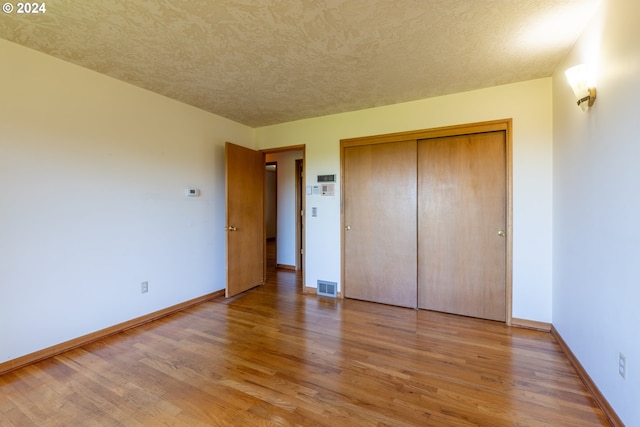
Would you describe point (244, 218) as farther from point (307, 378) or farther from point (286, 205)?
point (307, 378)

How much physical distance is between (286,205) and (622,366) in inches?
186

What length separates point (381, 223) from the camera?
3.41m

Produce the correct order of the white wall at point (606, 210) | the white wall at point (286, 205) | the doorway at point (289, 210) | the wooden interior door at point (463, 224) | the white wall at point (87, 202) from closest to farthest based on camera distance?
the white wall at point (606, 210) → the white wall at point (87, 202) → the wooden interior door at point (463, 224) → the doorway at point (289, 210) → the white wall at point (286, 205)

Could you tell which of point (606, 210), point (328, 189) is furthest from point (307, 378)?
point (328, 189)

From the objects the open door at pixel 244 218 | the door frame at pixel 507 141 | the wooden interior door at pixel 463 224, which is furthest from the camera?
the open door at pixel 244 218

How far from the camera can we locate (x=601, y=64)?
1673mm

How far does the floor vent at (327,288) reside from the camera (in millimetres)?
3686

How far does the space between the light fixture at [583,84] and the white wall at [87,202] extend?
3653 millimetres

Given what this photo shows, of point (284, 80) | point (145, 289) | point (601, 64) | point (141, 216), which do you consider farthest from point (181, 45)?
point (601, 64)

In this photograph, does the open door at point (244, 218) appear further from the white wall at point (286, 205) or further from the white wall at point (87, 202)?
the white wall at point (286, 205)

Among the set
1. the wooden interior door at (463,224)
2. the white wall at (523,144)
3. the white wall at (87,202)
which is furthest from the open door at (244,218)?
the wooden interior door at (463,224)

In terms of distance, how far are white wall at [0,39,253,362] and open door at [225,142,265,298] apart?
1.26 ft

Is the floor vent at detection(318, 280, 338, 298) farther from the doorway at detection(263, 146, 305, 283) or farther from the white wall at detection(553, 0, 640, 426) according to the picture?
the white wall at detection(553, 0, 640, 426)

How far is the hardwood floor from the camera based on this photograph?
1577 mm
